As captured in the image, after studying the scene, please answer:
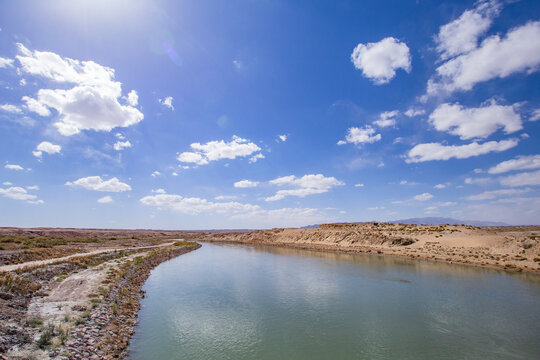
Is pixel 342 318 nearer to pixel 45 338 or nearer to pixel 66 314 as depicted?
pixel 45 338

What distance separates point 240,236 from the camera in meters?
109

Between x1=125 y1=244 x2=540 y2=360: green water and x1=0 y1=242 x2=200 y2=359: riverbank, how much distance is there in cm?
119

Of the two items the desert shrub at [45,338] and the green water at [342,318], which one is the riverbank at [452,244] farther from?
the desert shrub at [45,338]

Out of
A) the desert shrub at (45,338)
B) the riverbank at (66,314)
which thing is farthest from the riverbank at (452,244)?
the desert shrub at (45,338)

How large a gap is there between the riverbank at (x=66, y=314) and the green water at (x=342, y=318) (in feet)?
3.90

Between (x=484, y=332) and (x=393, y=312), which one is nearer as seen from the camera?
(x=484, y=332)

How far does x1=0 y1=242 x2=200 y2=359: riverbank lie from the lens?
404 inches

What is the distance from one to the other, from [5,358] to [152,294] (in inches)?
528

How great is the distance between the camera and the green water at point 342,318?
38.5ft

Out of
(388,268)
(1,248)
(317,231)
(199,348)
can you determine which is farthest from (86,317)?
(317,231)

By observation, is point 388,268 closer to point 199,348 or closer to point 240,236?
point 199,348

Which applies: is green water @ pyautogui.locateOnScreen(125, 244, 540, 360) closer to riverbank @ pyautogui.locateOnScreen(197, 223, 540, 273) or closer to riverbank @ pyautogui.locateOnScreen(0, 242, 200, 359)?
riverbank @ pyautogui.locateOnScreen(0, 242, 200, 359)

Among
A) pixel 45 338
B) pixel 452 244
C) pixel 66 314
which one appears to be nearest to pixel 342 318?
pixel 45 338

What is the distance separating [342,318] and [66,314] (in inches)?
615
